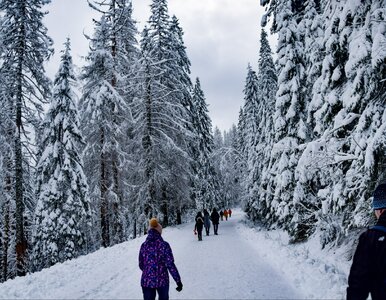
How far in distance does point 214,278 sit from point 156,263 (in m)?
5.60

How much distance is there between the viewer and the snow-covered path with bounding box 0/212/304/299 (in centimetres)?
895

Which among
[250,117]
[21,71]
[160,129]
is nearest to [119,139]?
[160,129]

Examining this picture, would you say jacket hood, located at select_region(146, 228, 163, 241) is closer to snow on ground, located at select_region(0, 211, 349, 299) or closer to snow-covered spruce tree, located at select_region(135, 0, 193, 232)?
snow on ground, located at select_region(0, 211, 349, 299)

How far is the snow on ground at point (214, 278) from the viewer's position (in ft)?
28.5

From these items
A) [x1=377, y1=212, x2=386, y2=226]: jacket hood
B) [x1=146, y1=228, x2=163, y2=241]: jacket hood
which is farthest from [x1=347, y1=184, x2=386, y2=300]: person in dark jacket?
[x1=146, y1=228, x2=163, y2=241]: jacket hood

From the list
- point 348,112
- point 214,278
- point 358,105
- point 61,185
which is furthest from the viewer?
point 61,185

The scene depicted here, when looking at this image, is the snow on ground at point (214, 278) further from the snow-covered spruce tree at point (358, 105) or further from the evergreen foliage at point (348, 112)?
the snow-covered spruce tree at point (358, 105)

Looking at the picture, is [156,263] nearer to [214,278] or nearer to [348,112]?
[214,278]

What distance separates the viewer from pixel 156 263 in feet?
19.0

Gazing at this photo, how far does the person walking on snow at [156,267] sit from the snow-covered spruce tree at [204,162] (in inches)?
1445

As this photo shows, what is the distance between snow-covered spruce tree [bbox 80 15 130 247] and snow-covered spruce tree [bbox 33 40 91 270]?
1447mm

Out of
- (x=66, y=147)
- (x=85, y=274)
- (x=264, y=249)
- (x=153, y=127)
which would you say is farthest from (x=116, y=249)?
(x=153, y=127)

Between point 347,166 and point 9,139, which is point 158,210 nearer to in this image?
point 9,139

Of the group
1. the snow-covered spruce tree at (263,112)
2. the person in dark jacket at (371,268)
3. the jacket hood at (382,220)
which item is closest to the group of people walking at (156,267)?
the person in dark jacket at (371,268)
